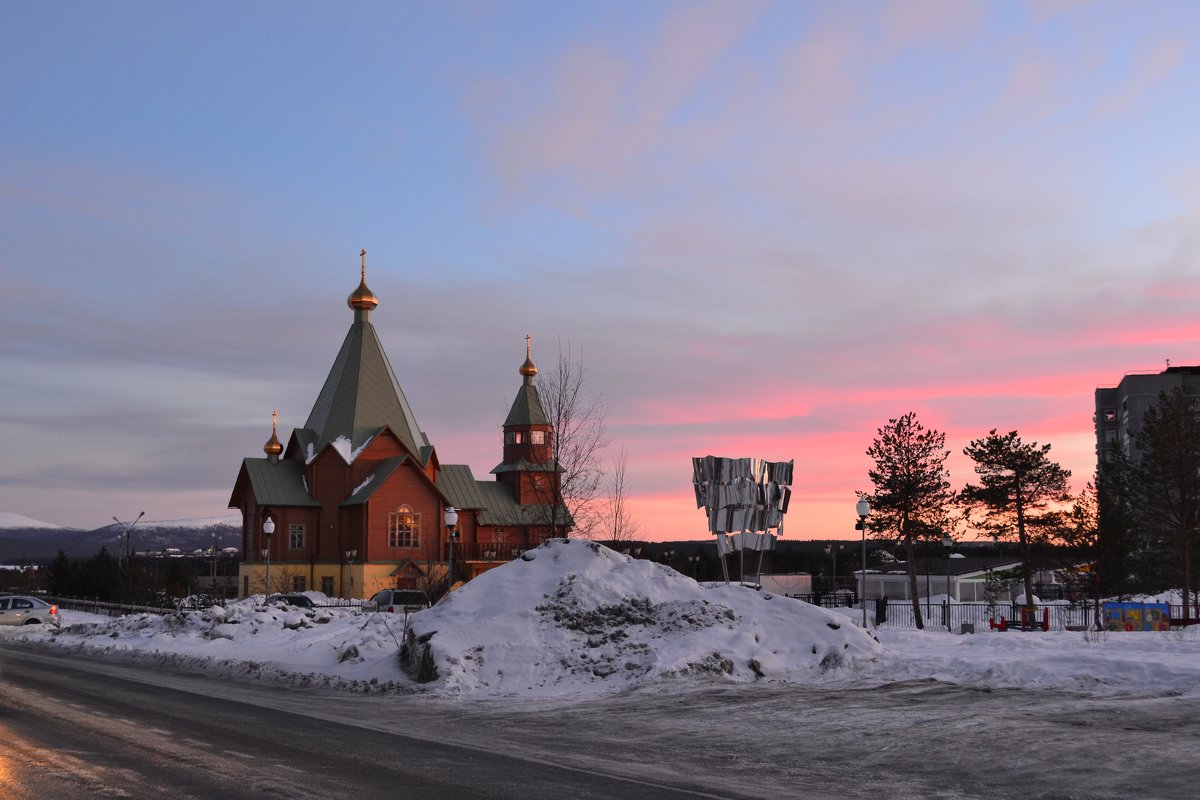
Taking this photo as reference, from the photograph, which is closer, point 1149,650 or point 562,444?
point 1149,650

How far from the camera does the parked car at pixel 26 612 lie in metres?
44.2

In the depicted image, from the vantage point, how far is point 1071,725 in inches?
546

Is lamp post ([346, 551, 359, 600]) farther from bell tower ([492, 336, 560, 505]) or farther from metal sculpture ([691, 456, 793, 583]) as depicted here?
metal sculpture ([691, 456, 793, 583])

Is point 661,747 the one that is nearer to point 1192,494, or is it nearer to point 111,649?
point 111,649

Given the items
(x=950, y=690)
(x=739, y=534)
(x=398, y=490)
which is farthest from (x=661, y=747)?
(x=398, y=490)

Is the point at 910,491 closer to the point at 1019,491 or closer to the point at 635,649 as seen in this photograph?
the point at 1019,491

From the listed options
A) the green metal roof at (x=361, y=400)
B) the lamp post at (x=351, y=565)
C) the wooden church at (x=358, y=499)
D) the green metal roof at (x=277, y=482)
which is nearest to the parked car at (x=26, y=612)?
the wooden church at (x=358, y=499)

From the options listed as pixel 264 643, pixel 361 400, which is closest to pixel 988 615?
pixel 264 643

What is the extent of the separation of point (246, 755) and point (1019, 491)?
1837 inches

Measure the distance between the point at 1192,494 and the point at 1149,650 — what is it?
26841 millimetres

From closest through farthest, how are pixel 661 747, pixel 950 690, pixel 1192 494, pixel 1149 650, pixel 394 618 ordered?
pixel 661 747 < pixel 950 690 < pixel 1149 650 < pixel 394 618 < pixel 1192 494

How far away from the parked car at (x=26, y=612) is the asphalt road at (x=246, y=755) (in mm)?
29021

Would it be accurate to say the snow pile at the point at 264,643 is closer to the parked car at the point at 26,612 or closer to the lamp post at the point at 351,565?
the parked car at the point at 26,612

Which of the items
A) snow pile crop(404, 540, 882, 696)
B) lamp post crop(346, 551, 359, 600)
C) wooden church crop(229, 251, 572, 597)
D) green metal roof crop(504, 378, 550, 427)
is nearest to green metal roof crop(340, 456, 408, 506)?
wooden church crop(229, 251, 572, 597)
